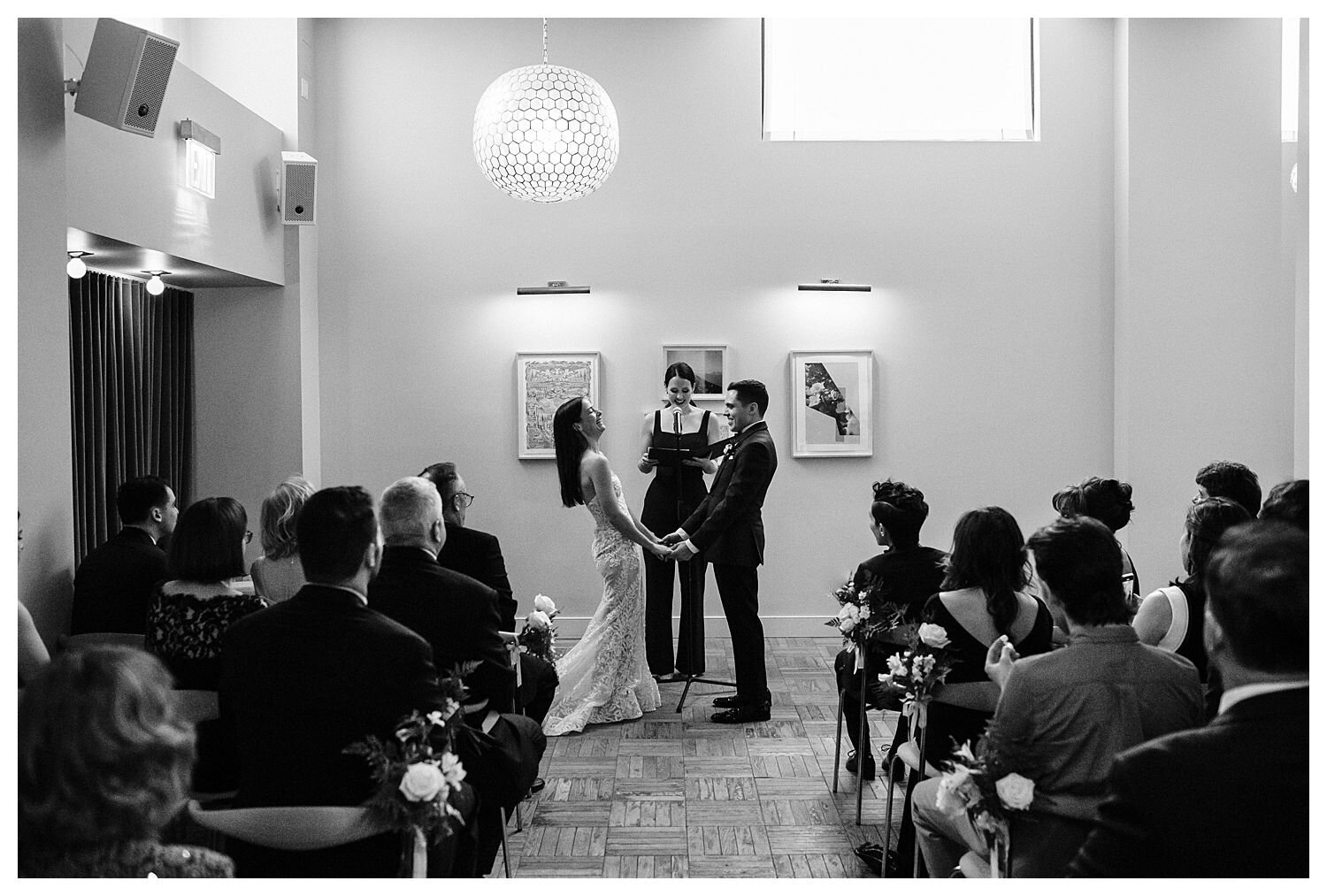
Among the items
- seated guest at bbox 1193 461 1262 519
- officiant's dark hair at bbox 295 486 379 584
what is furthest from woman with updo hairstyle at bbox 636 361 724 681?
officiant's dark hair at bbox 295 486 379 584

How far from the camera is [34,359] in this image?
3822 mm

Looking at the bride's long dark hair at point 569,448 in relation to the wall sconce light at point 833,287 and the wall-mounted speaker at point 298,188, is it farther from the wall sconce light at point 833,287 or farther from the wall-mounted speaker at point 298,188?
the wall sconce light at point 833,287

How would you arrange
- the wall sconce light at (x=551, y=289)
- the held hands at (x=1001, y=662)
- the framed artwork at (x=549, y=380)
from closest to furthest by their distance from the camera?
the held hands at (x=1001, y=662) < the wall sconce light at (x=551, y=289) < the framed artwork at (x=549, y=380)

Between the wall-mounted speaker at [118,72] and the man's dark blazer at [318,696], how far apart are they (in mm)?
2570

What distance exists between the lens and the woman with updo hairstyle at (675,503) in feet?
22.2

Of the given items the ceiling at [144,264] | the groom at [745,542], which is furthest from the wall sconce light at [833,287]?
the ceiling at [144,264]

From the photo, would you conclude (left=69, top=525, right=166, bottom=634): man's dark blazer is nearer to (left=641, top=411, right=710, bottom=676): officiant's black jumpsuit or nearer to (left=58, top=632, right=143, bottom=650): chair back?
(left=58, top=632, right=143, bottom=650): chair back

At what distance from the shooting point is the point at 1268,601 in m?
1.71

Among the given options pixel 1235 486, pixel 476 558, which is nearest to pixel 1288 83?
pixel 1235 486

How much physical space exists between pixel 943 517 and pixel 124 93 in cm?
581

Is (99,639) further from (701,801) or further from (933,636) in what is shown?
(933,636)

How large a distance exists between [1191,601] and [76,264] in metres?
4.81

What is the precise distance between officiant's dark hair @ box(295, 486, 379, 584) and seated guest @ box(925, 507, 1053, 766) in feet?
5.68
